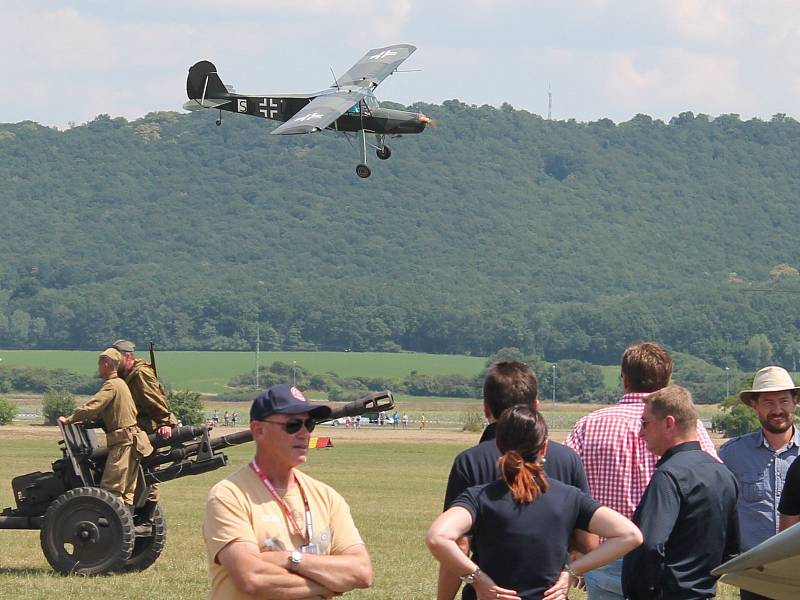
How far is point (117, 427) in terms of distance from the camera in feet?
38.7

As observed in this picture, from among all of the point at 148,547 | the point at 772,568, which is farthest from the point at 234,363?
the point at 772,568

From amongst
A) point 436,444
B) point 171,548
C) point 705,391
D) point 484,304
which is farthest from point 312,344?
point 171,548

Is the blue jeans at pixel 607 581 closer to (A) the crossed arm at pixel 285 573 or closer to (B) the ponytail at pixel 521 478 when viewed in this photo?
(B) the ponytail at pixel 521 478

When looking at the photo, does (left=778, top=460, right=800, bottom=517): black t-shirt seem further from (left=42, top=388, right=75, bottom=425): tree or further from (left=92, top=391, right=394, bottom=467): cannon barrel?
(left=42, top=388, right=75, bottom=425): tree

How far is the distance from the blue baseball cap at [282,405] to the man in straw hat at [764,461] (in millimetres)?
2581

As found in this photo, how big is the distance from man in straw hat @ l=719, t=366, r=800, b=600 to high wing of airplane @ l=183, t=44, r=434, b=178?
73.2ft

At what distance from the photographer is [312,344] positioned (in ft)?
566

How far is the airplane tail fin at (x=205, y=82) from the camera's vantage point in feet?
138

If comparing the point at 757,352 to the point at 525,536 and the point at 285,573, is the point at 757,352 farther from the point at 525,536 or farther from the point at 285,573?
the point at 285,573

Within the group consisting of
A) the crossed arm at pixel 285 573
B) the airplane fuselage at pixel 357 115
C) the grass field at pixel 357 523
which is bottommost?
the grass field at pixel 357 523

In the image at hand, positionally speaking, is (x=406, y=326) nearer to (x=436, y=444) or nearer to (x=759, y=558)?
(x=436, y=444)

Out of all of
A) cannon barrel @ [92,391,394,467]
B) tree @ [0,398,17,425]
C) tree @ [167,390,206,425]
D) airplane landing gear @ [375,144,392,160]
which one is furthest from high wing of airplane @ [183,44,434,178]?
tree @ [0,398,17,425]

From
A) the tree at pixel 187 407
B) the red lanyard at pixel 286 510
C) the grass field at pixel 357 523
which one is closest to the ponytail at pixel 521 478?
the red lanyard at pixel 286 510

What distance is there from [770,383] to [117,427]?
6.11 meters
